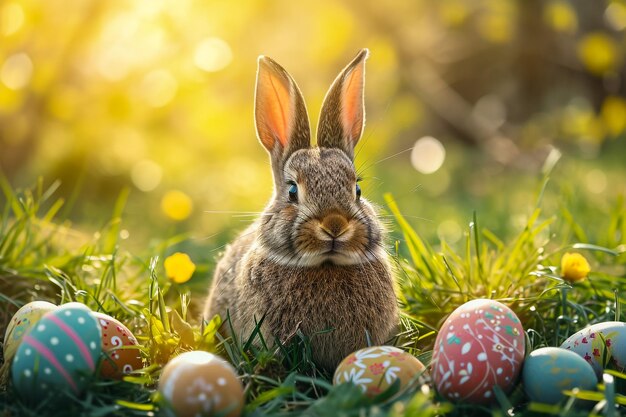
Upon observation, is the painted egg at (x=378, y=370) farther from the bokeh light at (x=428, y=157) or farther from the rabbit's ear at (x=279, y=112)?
the bokeh light at (x=428, y=157)

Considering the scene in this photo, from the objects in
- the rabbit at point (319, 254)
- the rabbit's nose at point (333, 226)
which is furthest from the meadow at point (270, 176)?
the rabbit's nose at point (333, 226)

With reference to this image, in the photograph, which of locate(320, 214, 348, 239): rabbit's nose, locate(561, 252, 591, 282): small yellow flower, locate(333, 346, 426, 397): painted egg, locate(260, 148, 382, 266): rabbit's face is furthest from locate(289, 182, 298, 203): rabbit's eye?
locate(561, 252, 591, 282): small yellow flower

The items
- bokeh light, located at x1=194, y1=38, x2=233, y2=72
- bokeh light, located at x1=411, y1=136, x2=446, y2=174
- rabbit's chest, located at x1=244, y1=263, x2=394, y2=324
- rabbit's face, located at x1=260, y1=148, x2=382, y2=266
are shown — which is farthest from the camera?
bokeh light, located at x1=411, y1=136, x2=446, y2=174

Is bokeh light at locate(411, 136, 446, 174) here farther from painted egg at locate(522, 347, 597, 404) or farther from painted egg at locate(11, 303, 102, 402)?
painted egg at locate(11, 303, 102, 402)

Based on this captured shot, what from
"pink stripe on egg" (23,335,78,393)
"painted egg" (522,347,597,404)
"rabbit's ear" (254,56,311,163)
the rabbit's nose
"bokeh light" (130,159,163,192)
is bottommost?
"painted egg" (522,347,597,404)

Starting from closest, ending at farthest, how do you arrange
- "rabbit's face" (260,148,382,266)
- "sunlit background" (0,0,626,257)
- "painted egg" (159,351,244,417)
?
"painted egg" (159,351,244,417) < "rabbit's face" (260,148,382,266) < "sunlit background" (0,0,626,257)

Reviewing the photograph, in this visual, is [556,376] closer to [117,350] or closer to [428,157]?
[117,350]
